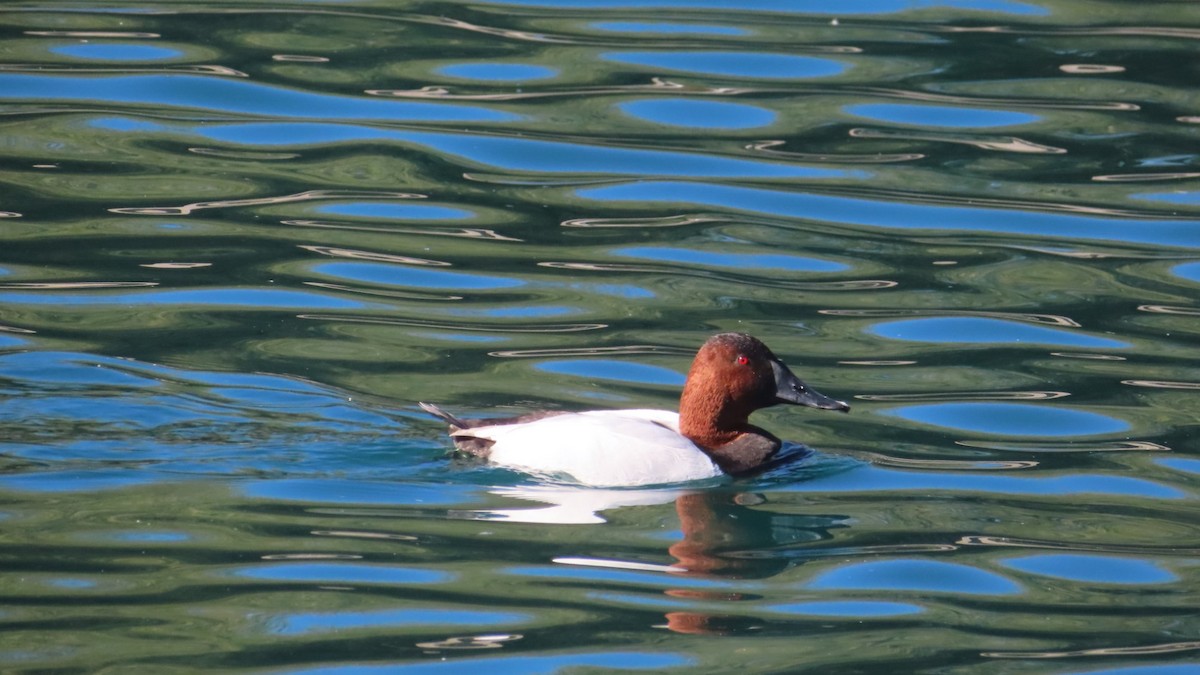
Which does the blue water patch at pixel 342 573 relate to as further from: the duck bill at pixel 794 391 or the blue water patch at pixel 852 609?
the duck bill at pixel 794 391

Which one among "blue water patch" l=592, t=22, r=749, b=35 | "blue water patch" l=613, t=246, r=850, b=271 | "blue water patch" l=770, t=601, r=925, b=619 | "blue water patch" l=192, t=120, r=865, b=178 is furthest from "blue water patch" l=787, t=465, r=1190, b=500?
"blue water patch" l=592, t=22, r=749, b=35

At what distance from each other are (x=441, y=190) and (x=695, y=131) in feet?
6.46

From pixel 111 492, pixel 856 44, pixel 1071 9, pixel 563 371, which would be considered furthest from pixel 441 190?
pixel 1071 9

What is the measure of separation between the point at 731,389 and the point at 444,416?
1366 millimetres

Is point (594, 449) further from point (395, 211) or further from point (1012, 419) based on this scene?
point (395, 211)

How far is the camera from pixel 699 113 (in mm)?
12344

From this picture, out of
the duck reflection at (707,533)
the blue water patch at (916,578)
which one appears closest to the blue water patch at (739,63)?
the duck reflection at (707,533)

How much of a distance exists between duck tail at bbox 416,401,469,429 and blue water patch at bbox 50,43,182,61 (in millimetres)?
5654

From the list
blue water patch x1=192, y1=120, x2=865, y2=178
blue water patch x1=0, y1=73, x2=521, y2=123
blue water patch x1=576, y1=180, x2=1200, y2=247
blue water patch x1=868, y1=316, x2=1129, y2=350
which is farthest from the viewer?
blue water patch x1=0, y1=73, x2=521, y2=123

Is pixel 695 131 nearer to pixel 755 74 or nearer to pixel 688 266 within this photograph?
pixel 755 74

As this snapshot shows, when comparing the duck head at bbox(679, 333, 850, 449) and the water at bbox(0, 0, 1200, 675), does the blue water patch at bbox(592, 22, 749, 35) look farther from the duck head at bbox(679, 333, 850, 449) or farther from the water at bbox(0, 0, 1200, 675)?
the duck head at bbox(679, 333, 850, 449)

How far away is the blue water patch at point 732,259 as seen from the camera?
10.4 m

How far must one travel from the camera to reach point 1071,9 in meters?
13.4

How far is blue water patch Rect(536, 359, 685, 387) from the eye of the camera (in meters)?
9.04
